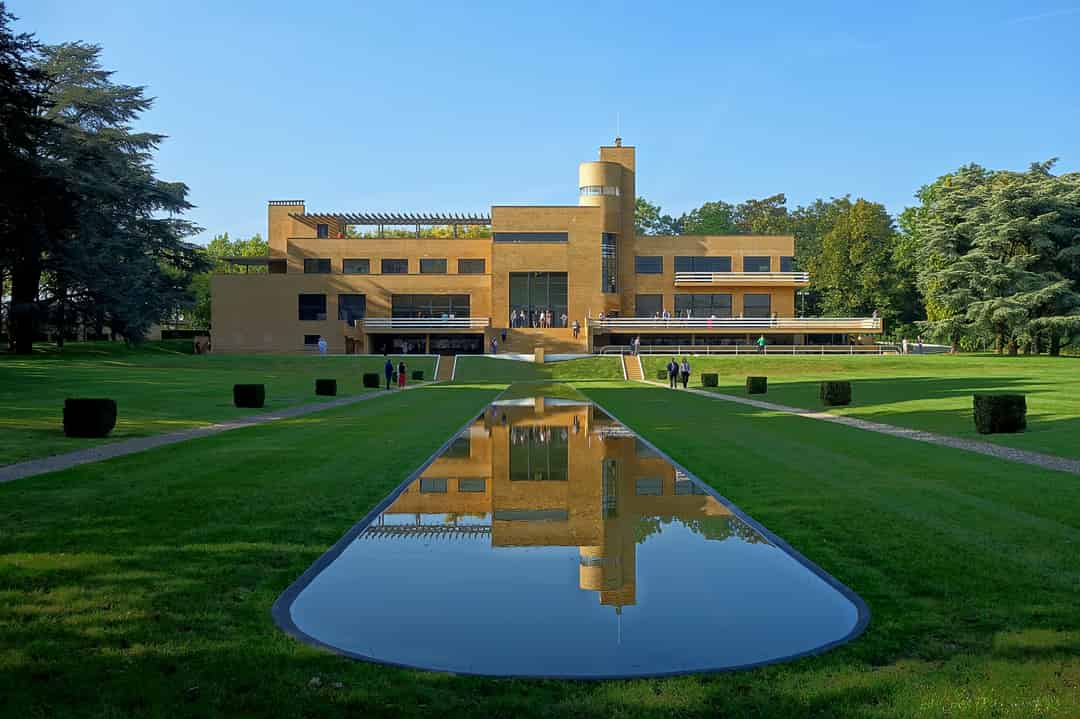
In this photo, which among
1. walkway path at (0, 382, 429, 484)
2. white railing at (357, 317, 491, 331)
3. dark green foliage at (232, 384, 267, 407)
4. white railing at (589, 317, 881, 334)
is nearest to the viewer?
walkway path at (0, 382, 429, 484)

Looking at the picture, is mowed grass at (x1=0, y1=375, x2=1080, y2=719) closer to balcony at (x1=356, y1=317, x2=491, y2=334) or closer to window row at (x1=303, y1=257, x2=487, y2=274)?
balcony at (x1=356, y1=317, x2=491, y2=334)

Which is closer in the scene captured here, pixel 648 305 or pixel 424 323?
pixel 424 323

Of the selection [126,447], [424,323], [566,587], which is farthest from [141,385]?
[424,323]

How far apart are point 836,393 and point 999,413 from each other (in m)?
11.2

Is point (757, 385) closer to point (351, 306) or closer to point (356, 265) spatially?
point (351, 306)

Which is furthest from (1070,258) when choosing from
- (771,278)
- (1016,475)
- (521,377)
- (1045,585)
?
(1045,585)

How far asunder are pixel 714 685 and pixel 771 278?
8525cm

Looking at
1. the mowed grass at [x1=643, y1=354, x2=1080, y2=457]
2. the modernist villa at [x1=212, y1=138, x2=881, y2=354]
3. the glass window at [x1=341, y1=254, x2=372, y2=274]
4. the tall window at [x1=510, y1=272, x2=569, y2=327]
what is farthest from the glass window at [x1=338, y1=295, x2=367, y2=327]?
the mowed grass at [x1=643, y1=354, x2=1080, y2=457]

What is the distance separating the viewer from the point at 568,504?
12617 mm

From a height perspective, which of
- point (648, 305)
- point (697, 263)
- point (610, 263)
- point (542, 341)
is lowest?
point (542, 341)

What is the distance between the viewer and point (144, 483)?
1405cm

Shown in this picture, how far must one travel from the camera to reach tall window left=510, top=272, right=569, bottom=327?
82.5 m

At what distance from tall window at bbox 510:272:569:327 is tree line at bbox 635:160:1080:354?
31144mm

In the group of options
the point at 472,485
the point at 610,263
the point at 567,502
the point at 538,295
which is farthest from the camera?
the point at 610,263
